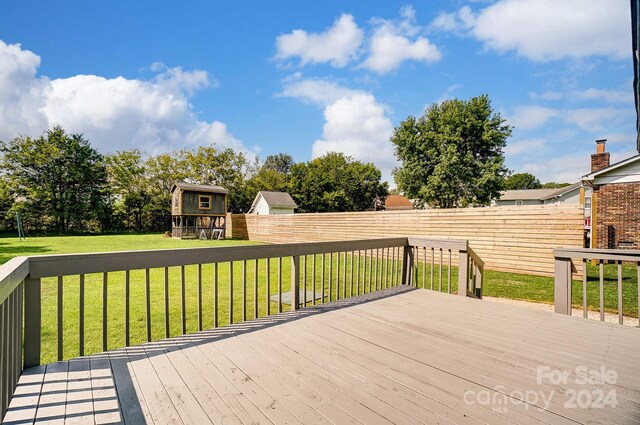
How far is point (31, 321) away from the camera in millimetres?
1945

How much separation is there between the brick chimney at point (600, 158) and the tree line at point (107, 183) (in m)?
21.9

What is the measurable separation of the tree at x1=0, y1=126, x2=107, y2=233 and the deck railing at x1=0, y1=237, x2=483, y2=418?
20043 mm

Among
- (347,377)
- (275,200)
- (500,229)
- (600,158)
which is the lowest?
(347,377)

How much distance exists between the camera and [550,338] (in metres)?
2.71

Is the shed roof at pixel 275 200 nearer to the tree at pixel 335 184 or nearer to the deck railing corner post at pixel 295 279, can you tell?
the tree at pixel 335 184

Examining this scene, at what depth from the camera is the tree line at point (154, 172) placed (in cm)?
2136

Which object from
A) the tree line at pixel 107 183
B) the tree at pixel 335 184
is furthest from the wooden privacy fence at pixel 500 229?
the tree at pixel 335 184

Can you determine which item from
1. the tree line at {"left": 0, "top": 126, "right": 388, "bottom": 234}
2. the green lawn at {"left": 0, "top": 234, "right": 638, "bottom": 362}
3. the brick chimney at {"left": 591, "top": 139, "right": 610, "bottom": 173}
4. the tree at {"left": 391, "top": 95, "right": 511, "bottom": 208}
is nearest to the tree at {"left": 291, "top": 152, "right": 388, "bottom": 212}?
the tree line at {"left": 0, "top": 126, "right": 388, "bottom": 234}

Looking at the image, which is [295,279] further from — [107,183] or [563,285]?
[107,183]

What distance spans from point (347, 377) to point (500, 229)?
7.81 meters

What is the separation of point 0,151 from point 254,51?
22.1 metres

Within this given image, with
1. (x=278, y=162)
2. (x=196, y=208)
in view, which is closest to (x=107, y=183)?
(x=196, y=208)

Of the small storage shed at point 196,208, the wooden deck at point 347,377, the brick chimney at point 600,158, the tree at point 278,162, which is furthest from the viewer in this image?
the tree at point 278,162

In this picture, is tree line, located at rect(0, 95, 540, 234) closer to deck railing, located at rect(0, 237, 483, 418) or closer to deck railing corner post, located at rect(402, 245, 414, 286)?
deck railing corner post, located at rect(402, 245, 414, 286)
